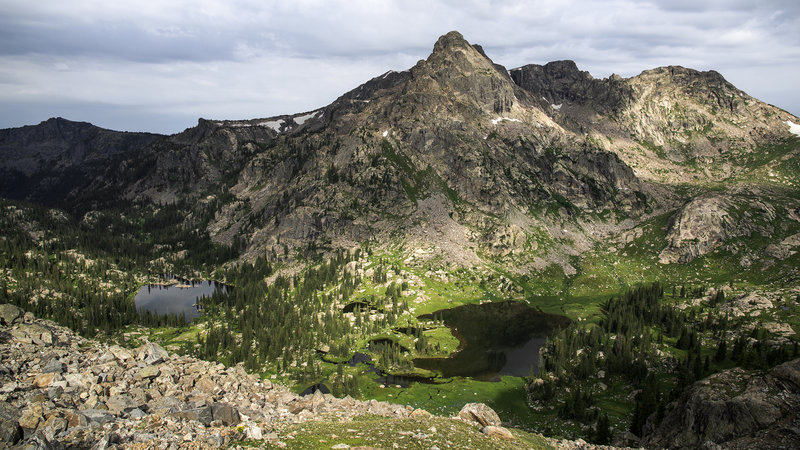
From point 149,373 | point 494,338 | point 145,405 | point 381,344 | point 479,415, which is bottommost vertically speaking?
point 494,338

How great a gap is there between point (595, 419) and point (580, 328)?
175ft

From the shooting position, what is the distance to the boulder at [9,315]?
52.7 m

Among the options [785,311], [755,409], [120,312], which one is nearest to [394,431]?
[755,409]

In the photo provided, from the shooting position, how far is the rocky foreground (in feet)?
105

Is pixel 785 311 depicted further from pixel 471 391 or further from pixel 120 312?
pixel 120 312

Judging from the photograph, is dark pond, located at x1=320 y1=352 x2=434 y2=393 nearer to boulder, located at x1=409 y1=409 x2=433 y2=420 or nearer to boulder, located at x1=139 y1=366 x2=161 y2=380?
boulder, located at x1=409 y1=409 x2=433 y2=420

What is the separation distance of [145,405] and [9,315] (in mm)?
28698

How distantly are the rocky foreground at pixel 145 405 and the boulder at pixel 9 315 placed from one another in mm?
96

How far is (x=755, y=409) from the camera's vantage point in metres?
52.3

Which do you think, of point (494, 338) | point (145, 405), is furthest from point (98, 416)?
point (494, 338)

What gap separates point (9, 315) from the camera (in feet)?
177

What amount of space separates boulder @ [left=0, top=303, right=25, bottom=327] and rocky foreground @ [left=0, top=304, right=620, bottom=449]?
0.32 ft

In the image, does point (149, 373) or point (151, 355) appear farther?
point (151, 355)

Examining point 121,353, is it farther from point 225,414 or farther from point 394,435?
point 394,435
